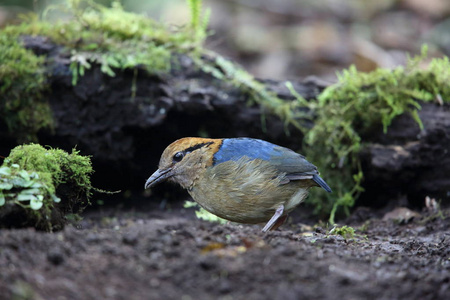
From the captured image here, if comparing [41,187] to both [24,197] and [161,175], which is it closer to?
[24,197]

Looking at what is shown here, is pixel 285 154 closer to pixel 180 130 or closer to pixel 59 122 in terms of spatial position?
pixel 180 130

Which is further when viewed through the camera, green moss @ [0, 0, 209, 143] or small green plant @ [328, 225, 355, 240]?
green moss @ [0, 0, 209, 143]

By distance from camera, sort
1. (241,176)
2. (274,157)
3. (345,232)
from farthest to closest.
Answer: (274,157)
(241,176)
(345,232)

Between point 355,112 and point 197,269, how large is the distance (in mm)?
4542

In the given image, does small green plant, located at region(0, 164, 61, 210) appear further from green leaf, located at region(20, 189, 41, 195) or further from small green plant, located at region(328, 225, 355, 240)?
small green plant, located at region(328, 225, 355, 240)

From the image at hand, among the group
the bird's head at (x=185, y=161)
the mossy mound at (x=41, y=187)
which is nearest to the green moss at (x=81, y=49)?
the bird's head at (x=185, y=161)

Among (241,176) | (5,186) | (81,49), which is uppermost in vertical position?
(81,49)

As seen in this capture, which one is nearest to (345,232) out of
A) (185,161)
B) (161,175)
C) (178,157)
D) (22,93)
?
(185,161)

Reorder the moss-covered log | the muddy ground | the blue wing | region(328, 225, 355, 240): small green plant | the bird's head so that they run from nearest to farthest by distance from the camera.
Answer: the muddy ground → region(328, 225, 355, 240): small green plant → the blue wing → the bird's head → the moss-covered log

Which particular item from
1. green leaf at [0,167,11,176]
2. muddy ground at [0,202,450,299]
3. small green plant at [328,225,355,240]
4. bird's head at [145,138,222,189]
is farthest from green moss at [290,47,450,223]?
green leaf at [0,167,11,176]

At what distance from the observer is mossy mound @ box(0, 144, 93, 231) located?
3.41 m

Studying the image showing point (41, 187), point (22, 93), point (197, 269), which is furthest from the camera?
point (22, 93)

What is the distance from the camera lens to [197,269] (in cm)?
262

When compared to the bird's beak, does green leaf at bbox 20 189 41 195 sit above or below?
above
